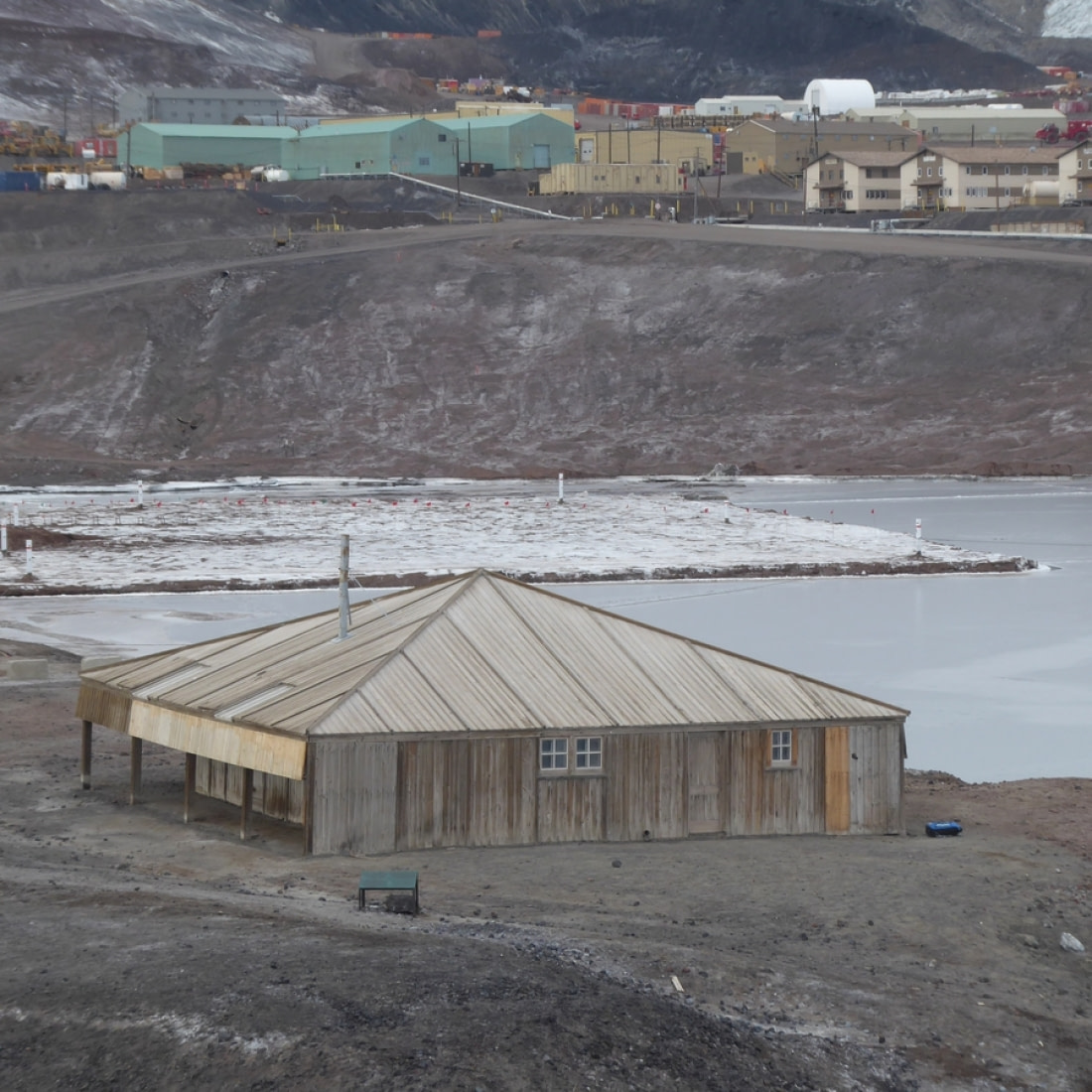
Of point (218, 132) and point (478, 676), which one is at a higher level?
point (218, 132)

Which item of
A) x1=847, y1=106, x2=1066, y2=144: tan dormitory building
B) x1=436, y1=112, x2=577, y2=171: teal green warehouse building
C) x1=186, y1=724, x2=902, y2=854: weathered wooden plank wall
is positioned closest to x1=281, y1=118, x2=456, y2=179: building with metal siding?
x1=436, y1=112, x2=577, y2=171: teal green warehouse building

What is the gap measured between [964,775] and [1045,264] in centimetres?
7526

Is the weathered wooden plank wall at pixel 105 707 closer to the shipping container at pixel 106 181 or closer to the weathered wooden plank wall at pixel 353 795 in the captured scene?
the weathered wooden plank wall at pixel 353 795

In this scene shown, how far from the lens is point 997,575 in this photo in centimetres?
4816

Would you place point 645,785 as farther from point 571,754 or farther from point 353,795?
point 353,795

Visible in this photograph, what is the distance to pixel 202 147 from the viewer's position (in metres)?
145

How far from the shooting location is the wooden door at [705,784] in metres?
23.8

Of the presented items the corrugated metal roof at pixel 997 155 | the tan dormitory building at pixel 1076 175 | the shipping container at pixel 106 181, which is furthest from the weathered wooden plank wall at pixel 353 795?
the shipping container at pixel 106 181

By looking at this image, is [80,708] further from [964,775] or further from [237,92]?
[237,92]

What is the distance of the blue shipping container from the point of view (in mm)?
128375

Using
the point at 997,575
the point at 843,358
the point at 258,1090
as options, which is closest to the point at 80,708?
the point at 258,1090

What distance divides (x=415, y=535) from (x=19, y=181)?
82218 mm

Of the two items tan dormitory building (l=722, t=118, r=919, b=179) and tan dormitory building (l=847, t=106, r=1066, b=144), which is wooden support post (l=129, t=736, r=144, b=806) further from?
tan dormitory building (l=847, t=106, r=1066, b=144)

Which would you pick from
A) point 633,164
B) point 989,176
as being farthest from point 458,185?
point 989,176
